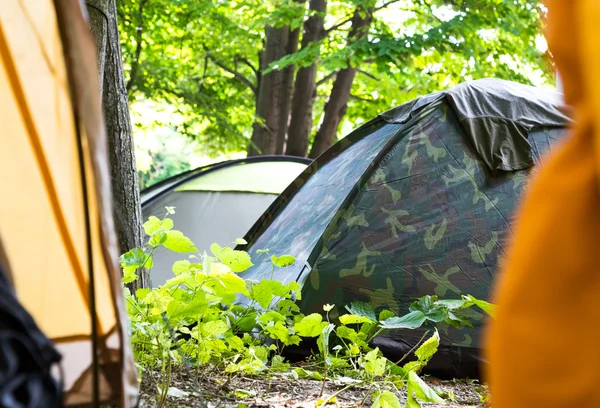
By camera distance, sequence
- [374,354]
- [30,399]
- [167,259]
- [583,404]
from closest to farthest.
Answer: [583,404]
[30,399]
[374,354]
[167,259]

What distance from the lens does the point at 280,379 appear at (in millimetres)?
2857

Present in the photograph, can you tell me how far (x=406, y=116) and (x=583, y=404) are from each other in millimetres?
3262

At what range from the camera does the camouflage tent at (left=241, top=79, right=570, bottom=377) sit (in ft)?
11.5

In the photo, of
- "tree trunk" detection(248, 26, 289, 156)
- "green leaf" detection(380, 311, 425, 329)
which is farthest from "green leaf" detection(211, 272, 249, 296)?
"tree trunk" detection(248, 26, 289, 156)

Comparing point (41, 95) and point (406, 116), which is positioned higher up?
point (41, 95)

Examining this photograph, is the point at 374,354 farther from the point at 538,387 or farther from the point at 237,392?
the point at 538,387

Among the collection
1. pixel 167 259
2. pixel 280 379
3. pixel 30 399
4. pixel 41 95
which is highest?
pixel 41 95

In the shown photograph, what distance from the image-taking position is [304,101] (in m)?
9.96

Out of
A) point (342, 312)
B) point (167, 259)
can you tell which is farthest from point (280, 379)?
point (167, 259)

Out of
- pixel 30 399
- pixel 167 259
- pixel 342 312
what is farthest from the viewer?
pixel 167 259

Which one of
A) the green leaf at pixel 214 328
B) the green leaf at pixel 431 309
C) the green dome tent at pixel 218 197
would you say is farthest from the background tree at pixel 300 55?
the green leaf at pixel 214 328

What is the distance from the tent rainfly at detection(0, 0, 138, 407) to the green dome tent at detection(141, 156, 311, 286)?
430 cm

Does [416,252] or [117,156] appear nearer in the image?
[117,156]

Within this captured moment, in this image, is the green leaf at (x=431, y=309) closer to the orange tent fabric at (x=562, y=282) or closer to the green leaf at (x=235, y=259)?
the green leaf at (x=235, y=259)
